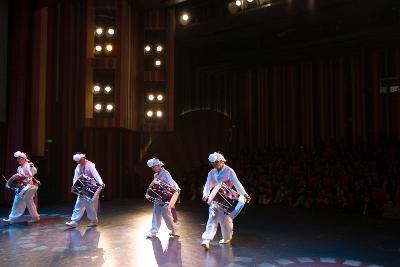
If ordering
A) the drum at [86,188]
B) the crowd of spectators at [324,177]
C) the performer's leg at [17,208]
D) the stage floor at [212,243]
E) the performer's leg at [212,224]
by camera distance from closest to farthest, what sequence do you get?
the stage floor at [212,243]
the performer's leg at [212,224]
the drum at [86,188]
the performer's leg at [17,208]
the crowd of spectators at [324,177]

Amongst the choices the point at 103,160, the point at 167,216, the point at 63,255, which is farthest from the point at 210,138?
the point at 63,255

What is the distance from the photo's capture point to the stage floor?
6219mm

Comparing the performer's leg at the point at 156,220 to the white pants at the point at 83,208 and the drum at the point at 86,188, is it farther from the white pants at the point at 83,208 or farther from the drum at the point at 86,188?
the white pants at the point at 83,208

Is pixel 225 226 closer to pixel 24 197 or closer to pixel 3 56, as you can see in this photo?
pixel 24 197

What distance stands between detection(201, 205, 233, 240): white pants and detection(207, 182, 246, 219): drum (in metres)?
0.09

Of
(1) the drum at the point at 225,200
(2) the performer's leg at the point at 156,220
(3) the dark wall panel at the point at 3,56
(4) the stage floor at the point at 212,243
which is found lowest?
(4) the stage floor at the point at 212,243

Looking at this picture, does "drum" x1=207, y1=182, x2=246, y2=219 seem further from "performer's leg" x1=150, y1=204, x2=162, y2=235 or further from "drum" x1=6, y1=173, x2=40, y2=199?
"drum" x1=6, y1=173, x2=40, y2=199

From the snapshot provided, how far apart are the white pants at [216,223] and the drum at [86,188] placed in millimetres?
2945

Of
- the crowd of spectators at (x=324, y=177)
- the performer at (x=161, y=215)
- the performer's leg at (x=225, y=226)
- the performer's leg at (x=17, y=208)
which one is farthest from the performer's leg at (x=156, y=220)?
the crowd of spectators at (x=324, y=177)

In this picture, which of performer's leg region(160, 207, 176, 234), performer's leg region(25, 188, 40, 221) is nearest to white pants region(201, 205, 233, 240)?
performer's leg region(160, 207, 176, 234)

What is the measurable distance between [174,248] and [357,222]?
15.5 feet

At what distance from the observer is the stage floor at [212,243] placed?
6.22 m

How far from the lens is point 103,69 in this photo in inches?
555

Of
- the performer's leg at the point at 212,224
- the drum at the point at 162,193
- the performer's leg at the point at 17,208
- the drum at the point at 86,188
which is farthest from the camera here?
the performer's leg at the point at 17,208
